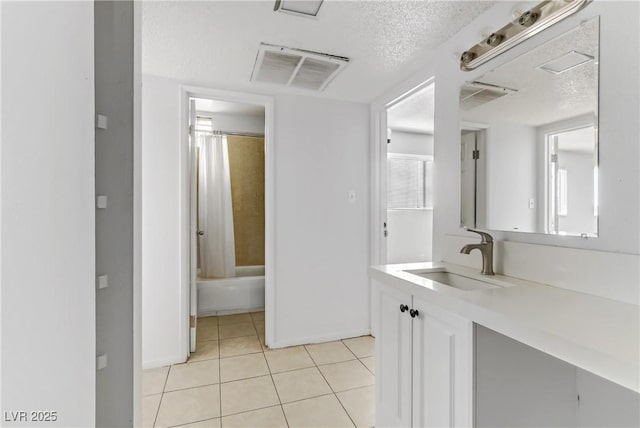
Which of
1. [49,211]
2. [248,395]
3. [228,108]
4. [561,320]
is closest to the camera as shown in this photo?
[49,211]

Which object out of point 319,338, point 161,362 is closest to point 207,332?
point 161,362

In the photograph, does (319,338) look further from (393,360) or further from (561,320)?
(561,320)

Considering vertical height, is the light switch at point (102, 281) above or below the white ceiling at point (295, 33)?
below

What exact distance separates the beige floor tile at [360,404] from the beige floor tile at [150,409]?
1097mm

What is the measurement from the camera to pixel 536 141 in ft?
4.38

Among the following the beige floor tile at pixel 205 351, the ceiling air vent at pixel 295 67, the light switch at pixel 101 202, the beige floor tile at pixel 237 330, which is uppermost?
the ceiling air vent at pixel 295 67

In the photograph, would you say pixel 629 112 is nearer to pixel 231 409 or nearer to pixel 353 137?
pixel 353 137

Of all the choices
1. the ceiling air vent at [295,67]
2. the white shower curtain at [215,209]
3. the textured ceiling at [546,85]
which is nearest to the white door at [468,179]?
the textured ceiling at [546,85]

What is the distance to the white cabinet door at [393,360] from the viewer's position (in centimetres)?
129

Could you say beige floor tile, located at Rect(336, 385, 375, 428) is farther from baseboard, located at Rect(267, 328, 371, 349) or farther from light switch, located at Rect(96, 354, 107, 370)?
light switch, located at Rect(96, 354, 107, 370)

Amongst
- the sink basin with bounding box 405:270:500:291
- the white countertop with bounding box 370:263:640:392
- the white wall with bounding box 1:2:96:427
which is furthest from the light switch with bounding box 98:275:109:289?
the sink basin with bounding box 405:270:500:291

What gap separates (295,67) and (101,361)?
201cm

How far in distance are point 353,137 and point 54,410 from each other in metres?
2.61

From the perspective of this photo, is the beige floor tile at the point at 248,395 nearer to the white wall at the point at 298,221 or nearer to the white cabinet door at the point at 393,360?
the white wall at the point at 298,221
